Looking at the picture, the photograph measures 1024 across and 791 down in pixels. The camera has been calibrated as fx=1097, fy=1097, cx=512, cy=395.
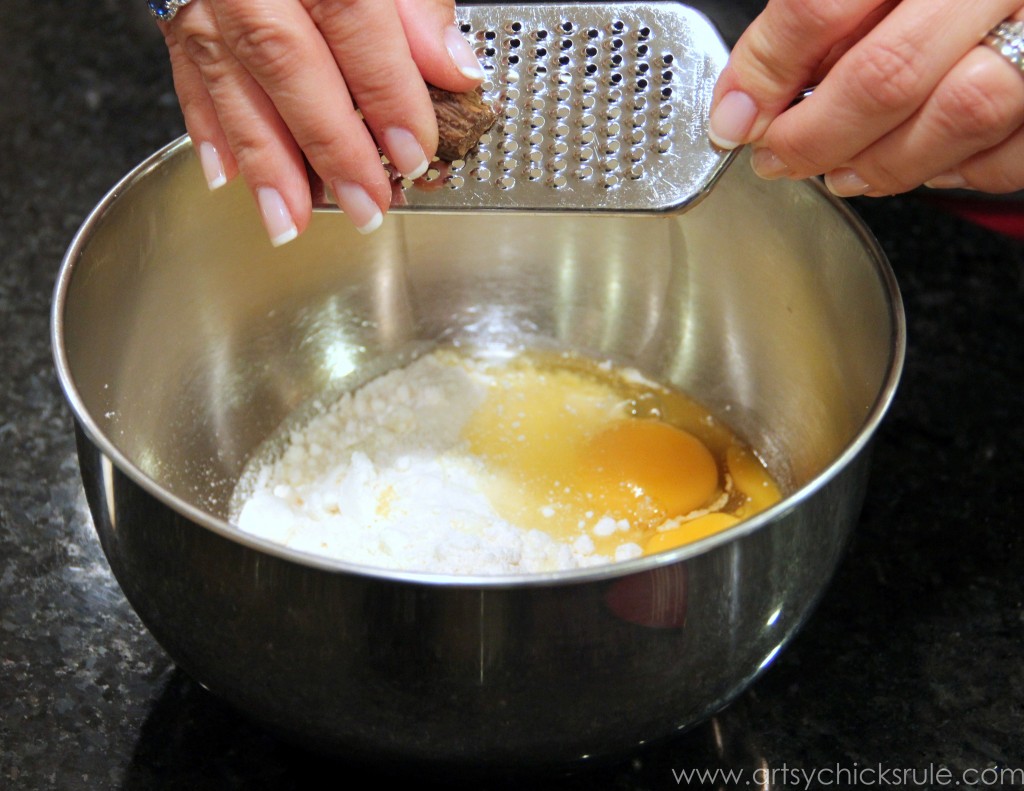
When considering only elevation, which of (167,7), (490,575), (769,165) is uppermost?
(167,7)

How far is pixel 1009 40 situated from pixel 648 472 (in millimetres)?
524

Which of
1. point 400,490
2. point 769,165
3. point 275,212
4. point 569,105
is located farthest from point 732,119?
point 400,490

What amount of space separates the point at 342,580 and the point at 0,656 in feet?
1.42

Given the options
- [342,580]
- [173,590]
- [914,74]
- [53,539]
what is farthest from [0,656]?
[914,74]

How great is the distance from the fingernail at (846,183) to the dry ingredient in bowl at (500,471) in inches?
12.7

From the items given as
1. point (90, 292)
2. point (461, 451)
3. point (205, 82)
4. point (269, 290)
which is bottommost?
point (461, 451)

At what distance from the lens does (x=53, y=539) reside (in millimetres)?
1004

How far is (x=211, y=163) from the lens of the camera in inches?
34.6

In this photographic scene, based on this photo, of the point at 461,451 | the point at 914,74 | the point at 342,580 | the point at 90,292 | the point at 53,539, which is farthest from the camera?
the point at 461,451

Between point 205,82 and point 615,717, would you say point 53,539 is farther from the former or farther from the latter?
point 615,717

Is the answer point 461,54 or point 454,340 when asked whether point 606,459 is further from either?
point 461,54

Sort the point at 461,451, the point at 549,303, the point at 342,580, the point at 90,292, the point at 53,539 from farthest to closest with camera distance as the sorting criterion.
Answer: the point at 549,303, the point at 461,451, the point at 53,539, the point at 90,292, the point at 342,580

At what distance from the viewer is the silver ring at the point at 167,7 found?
2.60ft

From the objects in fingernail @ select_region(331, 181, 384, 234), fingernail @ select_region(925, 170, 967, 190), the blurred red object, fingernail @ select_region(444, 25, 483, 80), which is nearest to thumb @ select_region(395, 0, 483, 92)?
fingernail @ select_region(444, 25, 483, 80)
